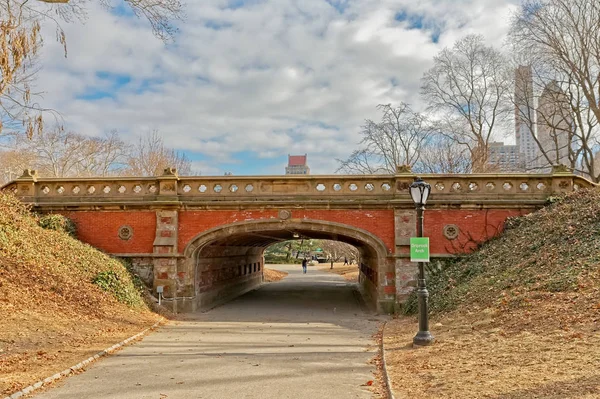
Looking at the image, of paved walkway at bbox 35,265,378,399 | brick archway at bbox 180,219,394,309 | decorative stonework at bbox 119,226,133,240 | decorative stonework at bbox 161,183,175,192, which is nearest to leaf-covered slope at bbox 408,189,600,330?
brick archway at bbox 180,219,394,309

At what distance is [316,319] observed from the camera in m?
15.2

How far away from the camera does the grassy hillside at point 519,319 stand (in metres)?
6.07

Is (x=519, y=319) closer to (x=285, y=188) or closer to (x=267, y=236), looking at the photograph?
(x=285, y=188)

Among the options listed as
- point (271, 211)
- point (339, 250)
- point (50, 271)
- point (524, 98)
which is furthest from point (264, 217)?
point (339, 250)

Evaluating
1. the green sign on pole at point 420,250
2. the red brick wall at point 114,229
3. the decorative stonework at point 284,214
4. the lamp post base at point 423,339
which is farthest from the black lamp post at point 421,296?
the red brick wall at point 114,229

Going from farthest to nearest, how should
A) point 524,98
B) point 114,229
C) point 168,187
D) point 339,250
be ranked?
point 339,250 < point 524,98 < point 114,229 < point 168,187

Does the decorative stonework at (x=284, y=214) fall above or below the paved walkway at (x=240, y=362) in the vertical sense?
above

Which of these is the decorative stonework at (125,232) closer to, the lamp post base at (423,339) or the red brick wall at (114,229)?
the red brick wall at (114,229)

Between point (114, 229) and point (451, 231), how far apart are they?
459 inches

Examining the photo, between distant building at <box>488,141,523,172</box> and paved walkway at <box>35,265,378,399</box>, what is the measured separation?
24448 millimetres

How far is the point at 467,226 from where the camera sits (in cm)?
1596

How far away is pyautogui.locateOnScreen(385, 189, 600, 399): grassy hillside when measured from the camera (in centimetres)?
607

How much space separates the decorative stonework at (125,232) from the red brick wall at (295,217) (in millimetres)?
1780

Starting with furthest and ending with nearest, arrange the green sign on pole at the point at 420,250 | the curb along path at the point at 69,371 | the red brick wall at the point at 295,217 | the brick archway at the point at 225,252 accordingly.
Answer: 1. the brick archway at the point at 225,252
2. the red brick wall at the point at 295,217
3. the green sign on pole at the point at 420,250
4. the curb along path at the point at 69,371
